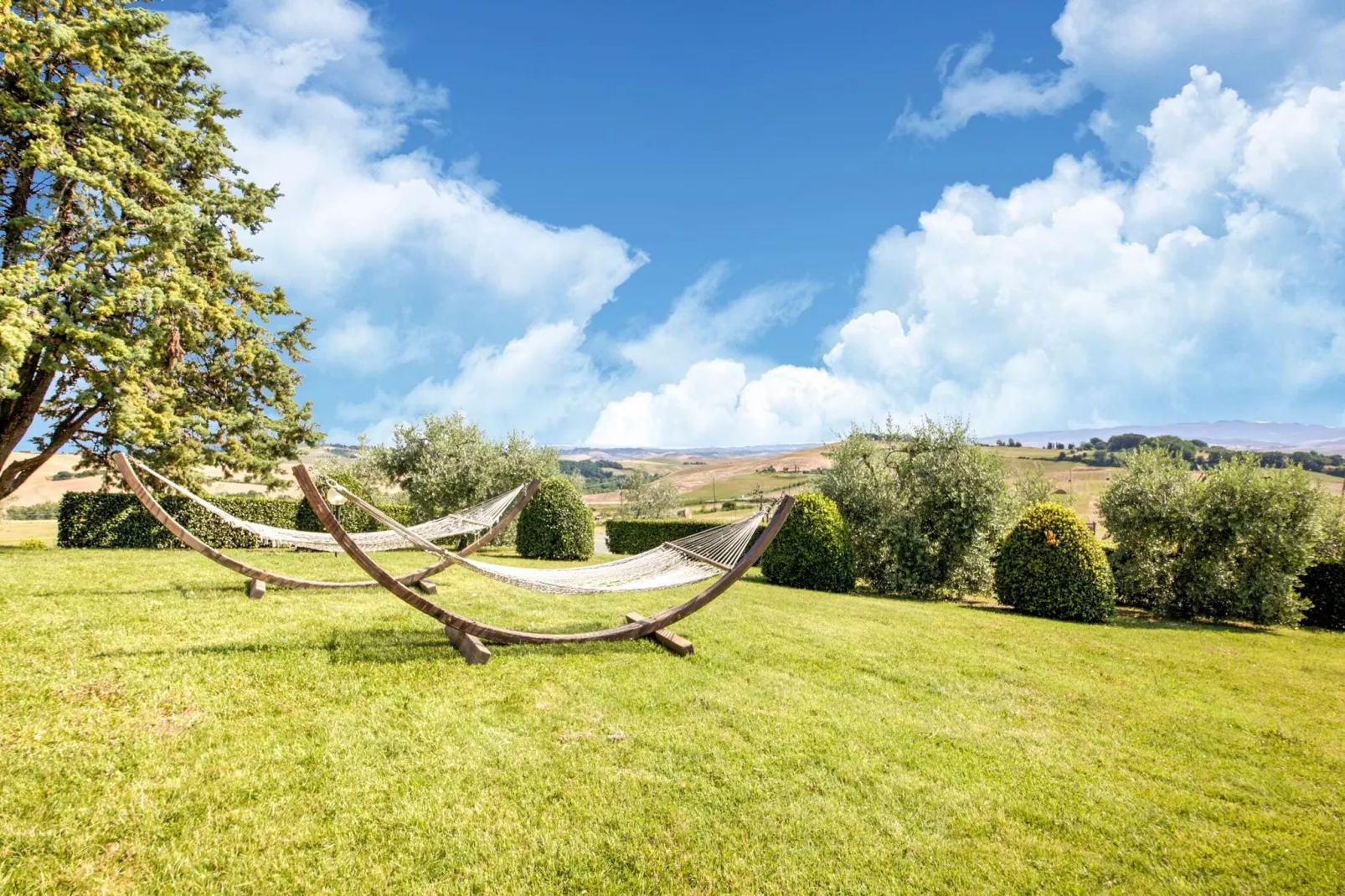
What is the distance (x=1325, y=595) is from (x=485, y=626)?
64.9ft

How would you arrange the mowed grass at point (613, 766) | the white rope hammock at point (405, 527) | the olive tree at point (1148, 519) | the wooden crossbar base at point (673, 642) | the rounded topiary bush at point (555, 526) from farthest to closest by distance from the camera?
the rounded topiary bush at point (555, 526)
the olive tree at point (1148, 519)
the white rope hammock at point (405, 527)
the wooden crossbar base at point (673, 642)
the mowed grass at point (613, 766)

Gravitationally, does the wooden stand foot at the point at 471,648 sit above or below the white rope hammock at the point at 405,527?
below

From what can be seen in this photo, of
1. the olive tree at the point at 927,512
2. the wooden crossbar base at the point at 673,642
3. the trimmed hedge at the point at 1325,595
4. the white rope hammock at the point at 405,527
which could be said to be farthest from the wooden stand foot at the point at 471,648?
the trimmed hedge at the point at 1325,595

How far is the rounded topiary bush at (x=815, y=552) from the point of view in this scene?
15.7m

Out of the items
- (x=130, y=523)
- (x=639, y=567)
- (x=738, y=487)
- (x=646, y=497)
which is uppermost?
(x=738, y=487)

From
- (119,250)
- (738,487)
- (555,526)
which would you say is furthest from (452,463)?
(738,487)

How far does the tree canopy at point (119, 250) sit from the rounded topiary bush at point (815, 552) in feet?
46.4

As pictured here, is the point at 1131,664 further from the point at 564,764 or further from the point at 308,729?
the point at 308,729

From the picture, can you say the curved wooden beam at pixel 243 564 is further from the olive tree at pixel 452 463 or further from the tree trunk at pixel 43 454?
the olive tree at pixel 452 463

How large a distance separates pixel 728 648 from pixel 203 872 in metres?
5.37

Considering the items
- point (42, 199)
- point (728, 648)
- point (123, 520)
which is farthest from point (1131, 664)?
point (42, 199)

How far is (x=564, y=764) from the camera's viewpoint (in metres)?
4.13

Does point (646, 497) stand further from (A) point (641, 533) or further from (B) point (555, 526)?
(B) point (555, 526)

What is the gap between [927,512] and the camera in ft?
54.5
